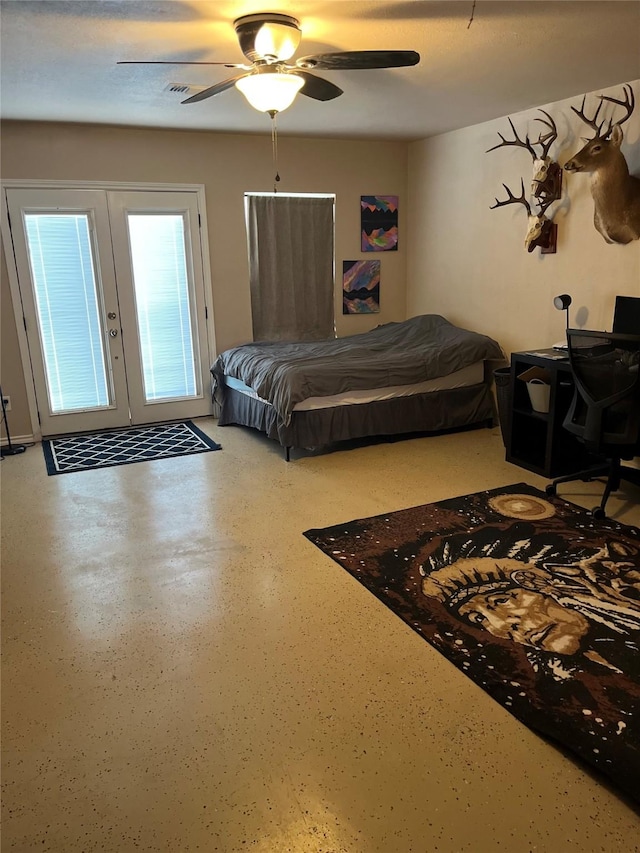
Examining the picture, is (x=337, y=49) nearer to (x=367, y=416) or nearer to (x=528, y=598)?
(x=367, y=416)

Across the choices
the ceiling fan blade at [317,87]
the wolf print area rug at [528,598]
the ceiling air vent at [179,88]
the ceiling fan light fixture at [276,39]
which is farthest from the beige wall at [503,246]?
the ceiling air vent at [179,88]

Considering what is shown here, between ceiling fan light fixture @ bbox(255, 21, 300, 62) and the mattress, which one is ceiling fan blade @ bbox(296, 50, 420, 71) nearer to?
ceiling fan light fixture @ bbox(255, 21, 300, 62)

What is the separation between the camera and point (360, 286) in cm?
609

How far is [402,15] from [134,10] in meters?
1.15

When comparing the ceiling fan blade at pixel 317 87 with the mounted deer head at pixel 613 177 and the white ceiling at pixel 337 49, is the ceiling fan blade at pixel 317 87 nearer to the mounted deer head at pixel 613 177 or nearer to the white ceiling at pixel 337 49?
the white ceiling at pixel 337 49

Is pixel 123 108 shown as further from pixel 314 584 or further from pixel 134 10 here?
pixel 314 584

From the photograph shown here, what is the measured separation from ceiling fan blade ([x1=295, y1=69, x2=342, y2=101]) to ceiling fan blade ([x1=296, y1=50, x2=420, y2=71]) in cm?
12

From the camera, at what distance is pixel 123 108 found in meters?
4.25

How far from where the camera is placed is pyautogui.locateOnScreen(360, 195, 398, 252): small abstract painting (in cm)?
597

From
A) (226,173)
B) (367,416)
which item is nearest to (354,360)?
(367,416)

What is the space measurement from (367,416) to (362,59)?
8.44 ft

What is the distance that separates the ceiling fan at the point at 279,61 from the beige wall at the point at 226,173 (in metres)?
2.19

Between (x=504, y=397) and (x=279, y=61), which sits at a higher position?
(x=279, y=61)

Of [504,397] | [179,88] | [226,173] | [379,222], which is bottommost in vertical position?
[504,397]
